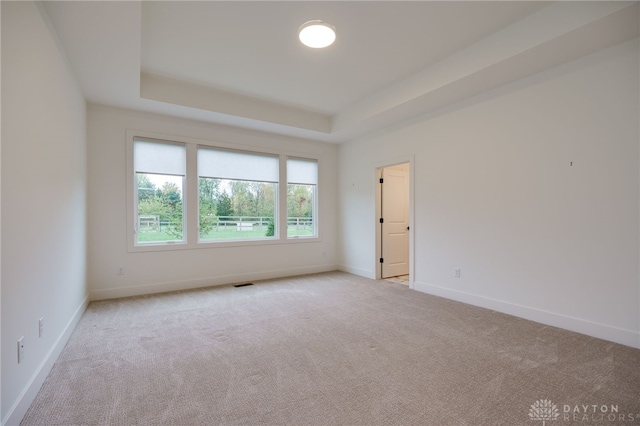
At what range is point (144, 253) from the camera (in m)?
4.36

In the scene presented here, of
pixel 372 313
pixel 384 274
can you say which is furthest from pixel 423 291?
pixel 372 313

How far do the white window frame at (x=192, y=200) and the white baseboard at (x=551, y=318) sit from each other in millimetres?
2921

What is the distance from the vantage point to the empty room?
1.89m

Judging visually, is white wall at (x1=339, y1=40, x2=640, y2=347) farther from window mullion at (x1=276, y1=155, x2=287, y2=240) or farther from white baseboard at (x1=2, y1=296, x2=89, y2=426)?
white baseboard at (x1=2, y1=296, x2=89, y2=426)

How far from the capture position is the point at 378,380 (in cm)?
211

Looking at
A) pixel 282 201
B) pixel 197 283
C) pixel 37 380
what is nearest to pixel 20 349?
pixel 37 380

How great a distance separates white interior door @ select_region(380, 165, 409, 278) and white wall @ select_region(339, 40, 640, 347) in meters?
0.92

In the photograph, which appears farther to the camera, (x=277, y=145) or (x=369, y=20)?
(x=277, y=145)

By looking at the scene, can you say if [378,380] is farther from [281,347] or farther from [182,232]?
[182,232]

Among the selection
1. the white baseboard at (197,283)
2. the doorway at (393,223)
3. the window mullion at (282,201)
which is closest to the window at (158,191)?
the white baseboard at (197,283)

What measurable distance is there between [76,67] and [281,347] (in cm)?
346

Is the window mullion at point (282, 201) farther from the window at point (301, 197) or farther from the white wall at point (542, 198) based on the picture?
the white wall at point (542, 198)

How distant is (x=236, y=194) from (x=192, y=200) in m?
0.77

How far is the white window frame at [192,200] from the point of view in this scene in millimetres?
4254
